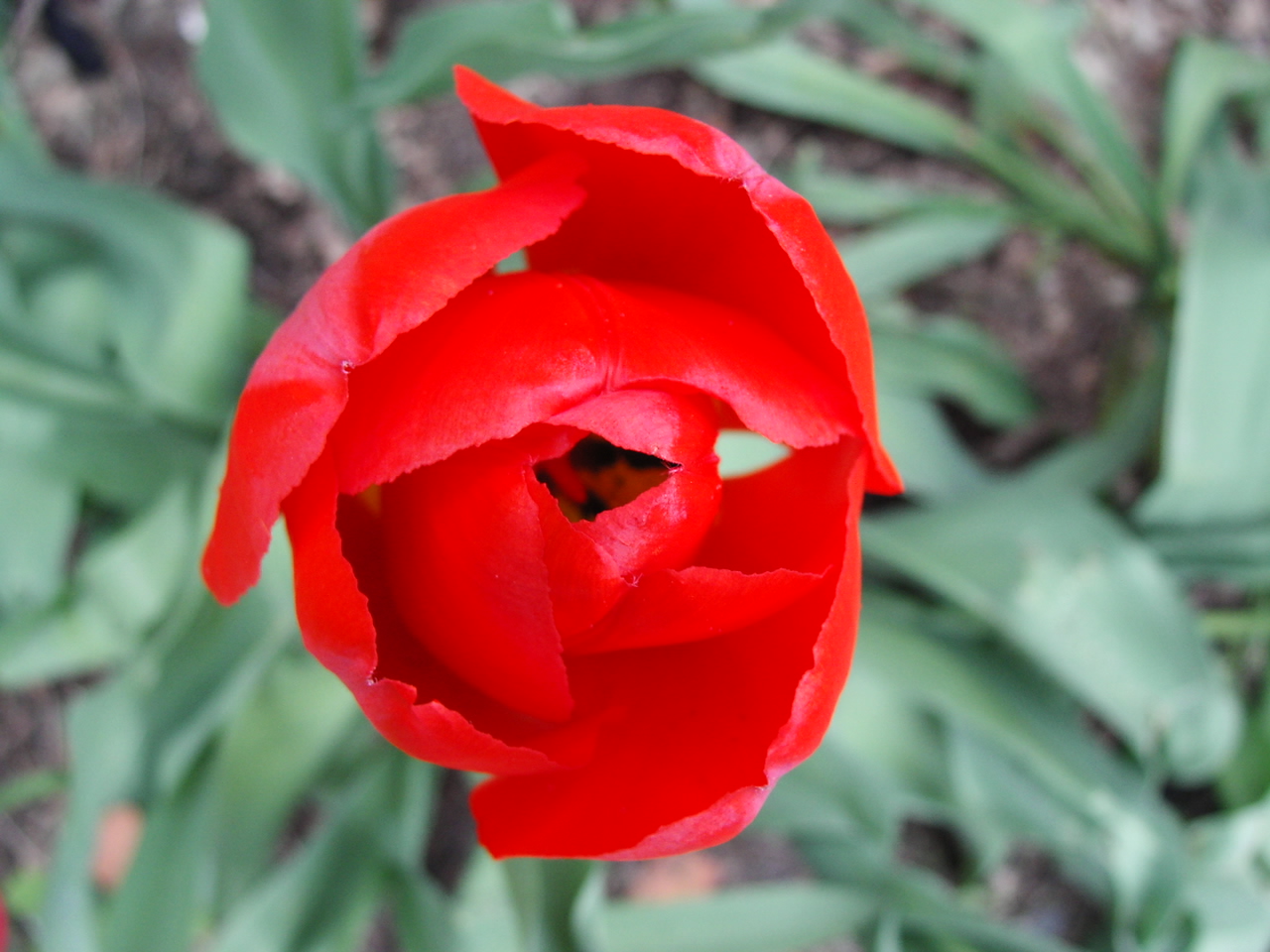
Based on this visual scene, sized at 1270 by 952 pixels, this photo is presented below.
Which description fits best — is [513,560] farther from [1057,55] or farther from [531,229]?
[1057,55]

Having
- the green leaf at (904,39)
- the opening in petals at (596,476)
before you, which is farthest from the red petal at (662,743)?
the green leaf at (904,39)

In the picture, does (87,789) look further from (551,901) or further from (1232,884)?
(1232,884)

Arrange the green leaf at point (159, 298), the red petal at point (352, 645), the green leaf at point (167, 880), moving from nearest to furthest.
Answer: the red petal at point (352, 645) < the green leaf at point (167, 880) < the green leaf at point (159, 298)

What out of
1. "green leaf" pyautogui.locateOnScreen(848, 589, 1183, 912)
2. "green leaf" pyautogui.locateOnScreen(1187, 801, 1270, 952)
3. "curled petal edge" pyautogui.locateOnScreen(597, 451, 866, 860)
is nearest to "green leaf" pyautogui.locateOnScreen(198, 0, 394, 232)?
"curled petal edge" pyautogui.locateOnScreen(597, 451, 866, 860)

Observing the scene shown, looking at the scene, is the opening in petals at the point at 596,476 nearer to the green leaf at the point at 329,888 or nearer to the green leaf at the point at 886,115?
the green leaf at the point at 329,888

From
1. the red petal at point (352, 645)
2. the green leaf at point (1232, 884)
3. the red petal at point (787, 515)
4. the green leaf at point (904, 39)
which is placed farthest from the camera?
the green leaf at point (904, 39)
